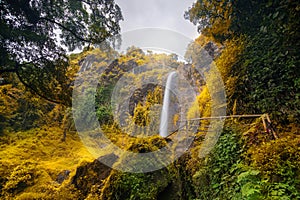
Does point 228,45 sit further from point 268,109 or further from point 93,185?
point 93,185

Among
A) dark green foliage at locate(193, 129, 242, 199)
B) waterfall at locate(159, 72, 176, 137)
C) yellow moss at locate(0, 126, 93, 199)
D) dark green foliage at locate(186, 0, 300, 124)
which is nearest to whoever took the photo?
dark green foliage at locate(193, 129, 242, 199)

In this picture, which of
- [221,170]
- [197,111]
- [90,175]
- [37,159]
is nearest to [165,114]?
[197,111]

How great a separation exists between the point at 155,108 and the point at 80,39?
4010 mm

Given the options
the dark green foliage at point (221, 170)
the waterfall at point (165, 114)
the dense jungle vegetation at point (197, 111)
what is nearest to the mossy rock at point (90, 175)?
the dense jungle vegetation at point (197, 111)

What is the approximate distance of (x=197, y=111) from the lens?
17.4 feet

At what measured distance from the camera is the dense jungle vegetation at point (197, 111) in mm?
2367

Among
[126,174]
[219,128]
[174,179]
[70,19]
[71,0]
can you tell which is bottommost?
[174,179]

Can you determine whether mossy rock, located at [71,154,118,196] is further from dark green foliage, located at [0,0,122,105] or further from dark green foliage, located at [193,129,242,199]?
dark green foliage, located at [0,0,122,105]

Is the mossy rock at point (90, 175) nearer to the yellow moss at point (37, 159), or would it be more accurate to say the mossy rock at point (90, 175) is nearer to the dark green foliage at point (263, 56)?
the yellow moss at point (37, 159)

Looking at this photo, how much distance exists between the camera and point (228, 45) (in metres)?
4.42

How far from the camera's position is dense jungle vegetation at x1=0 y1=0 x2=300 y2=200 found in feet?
7.77

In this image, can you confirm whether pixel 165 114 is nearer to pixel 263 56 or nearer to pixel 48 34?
pixel 263 56

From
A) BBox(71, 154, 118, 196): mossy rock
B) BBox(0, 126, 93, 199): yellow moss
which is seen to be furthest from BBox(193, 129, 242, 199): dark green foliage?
BBox(0, 126, 93, 199): yellow moss

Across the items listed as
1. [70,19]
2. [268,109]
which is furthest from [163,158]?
[70,19]
